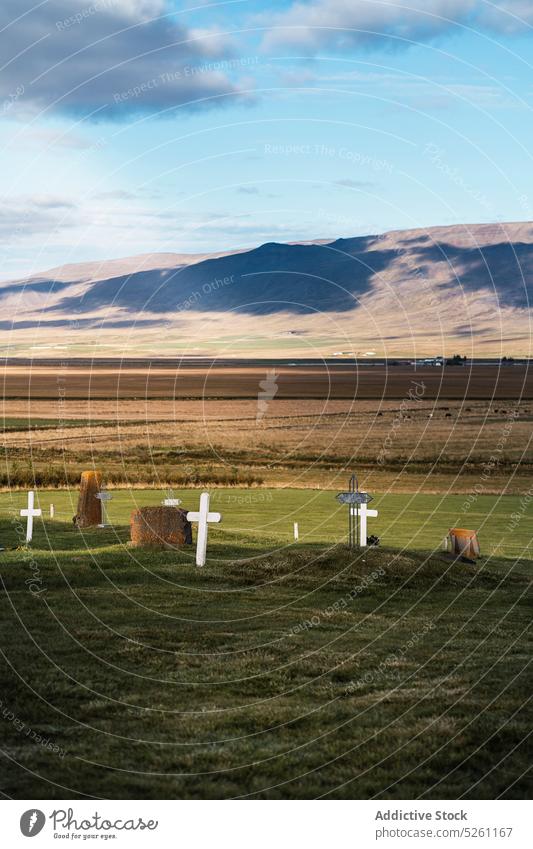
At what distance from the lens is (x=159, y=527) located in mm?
23734

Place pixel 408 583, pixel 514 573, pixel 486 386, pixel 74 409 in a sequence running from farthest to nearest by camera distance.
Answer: pixel 486 386 → pixel 74 409 → pixel 514 573 → pixel 408 583

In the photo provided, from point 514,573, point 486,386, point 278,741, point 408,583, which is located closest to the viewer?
point 278,741

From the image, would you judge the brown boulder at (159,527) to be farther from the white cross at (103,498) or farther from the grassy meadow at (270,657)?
the white cross at (103,498)

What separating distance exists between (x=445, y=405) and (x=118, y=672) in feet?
398

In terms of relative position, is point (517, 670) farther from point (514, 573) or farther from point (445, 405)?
point (445, 405)

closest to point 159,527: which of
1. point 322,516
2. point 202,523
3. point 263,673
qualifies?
point 202,523

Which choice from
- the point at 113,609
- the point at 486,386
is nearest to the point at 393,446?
the point at 113,609

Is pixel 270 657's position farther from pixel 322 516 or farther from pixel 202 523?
pixel 322 516

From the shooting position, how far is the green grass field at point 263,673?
32.5ft

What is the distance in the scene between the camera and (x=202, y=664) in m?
14.0

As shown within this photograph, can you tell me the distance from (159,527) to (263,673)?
1054cm

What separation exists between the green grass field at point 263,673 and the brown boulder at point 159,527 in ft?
1.77

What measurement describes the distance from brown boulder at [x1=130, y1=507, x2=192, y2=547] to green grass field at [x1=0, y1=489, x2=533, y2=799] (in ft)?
1.77
